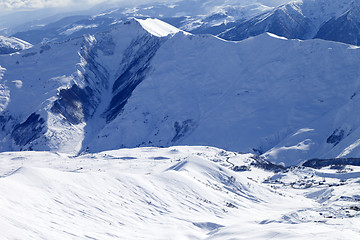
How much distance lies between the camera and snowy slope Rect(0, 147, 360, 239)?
6500cm

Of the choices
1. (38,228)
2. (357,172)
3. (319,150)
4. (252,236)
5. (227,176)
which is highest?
(38,228)

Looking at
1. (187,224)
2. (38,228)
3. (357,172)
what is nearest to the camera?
(38,228)

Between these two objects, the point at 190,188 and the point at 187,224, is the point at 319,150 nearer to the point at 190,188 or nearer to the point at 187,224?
the point at 190,188

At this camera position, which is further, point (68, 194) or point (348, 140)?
point (348, 140)

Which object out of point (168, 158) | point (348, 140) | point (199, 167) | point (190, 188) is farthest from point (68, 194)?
point (348, 140)

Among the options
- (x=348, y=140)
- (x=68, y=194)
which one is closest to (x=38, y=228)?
(x=68, y=194)

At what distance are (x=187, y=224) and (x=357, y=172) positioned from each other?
7393cm

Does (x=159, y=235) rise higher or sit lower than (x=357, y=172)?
higher

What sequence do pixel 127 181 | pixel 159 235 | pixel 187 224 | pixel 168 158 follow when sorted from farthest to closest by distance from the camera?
pixel 168 158, pixel 127 181, pixel 187 224, pixel 159 235

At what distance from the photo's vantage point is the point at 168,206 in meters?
86.8

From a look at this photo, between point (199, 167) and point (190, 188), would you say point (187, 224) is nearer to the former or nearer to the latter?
point (190, 188)

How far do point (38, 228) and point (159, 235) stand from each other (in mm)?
17476

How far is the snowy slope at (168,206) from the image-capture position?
65.0m

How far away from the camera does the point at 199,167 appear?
116625mm
